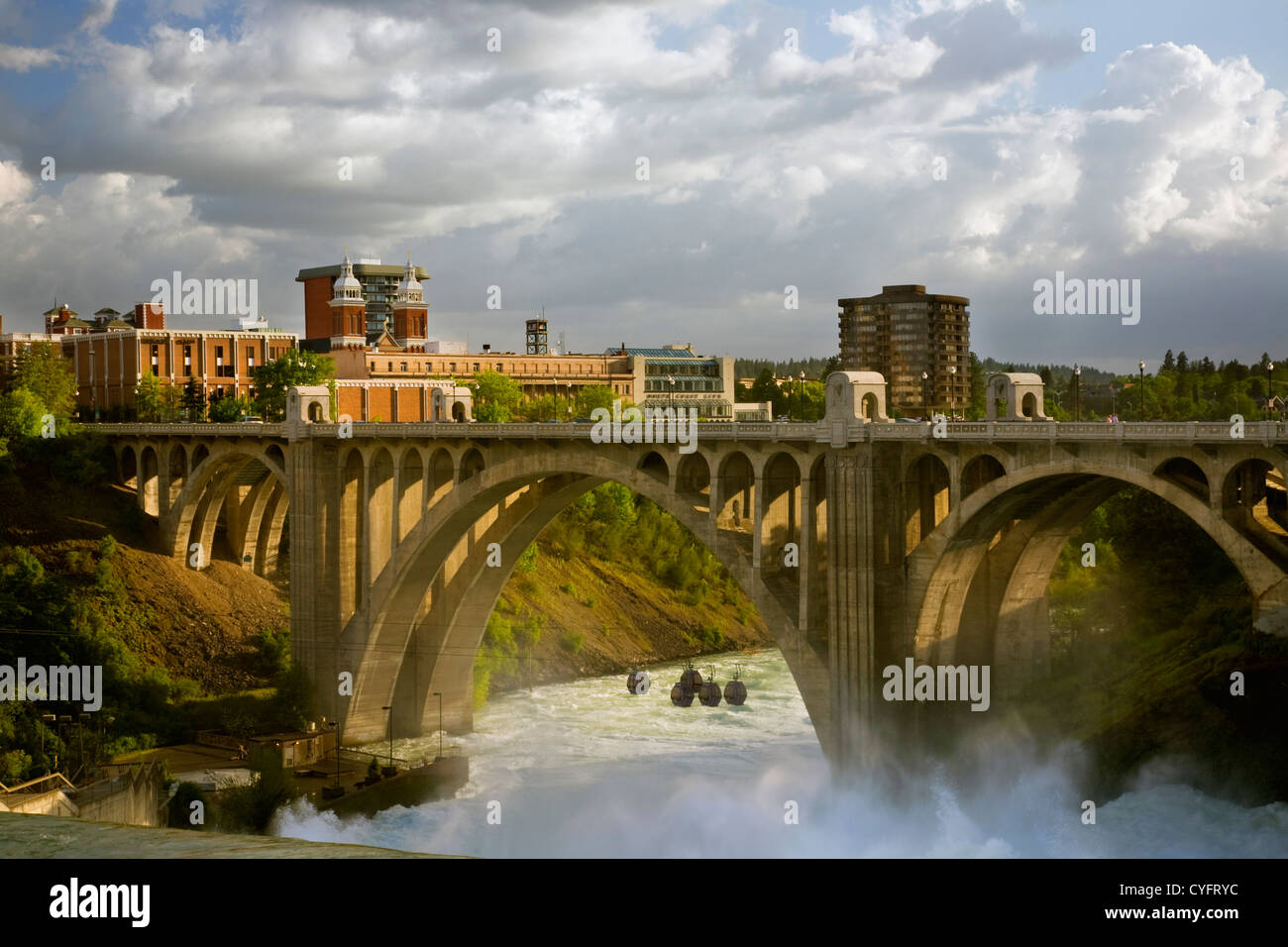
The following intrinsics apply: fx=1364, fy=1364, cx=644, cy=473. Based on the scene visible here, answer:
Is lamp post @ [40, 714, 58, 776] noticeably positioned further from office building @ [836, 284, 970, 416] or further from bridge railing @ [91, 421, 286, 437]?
office building @ [836, 284, 970, 416]

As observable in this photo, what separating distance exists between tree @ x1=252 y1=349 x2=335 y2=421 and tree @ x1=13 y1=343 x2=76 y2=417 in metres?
10.7

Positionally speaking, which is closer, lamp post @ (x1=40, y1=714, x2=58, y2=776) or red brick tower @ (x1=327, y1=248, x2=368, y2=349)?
lamp post @ (x1=40, y1=714, x2=58, y2=776)

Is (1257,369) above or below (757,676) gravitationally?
above

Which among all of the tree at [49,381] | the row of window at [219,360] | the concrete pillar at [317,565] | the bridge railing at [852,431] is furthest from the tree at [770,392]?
the concrete pillar at [317,565]

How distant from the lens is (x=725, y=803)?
142ft

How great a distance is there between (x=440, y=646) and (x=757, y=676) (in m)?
21.4

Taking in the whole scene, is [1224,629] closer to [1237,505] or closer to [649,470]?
[1237,505]

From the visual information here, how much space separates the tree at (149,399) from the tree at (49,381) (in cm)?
379

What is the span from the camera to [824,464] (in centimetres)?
3691

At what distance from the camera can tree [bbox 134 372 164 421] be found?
3273 inches

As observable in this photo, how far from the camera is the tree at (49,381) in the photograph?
77.1m

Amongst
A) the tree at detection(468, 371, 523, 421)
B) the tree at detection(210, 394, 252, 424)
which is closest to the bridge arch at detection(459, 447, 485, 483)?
the tree at detection(210, 394, 252, 424)

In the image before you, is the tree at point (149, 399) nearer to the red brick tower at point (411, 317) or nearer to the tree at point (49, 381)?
the tree at point (49, 381)
